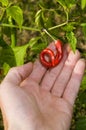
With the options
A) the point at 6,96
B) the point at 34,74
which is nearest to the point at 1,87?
the point at 6,96

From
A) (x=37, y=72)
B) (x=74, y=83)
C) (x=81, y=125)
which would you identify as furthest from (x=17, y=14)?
(x=81, y=125)

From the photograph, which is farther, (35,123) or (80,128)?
(80,128)

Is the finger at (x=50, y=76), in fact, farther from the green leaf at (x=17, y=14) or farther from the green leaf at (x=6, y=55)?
the green leaf at (x=17, y=14)

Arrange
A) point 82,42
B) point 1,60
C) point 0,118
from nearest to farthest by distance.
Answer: point 1,60
point 0,118
point 82,42

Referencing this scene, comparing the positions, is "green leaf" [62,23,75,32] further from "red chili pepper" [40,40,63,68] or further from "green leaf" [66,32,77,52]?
"red chili pepper" [40,40,63,68]

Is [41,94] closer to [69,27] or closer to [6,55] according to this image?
[6,55]

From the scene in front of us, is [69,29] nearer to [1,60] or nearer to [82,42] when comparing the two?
[1,60]

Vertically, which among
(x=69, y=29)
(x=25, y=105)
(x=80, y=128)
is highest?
(x=69, y=29)

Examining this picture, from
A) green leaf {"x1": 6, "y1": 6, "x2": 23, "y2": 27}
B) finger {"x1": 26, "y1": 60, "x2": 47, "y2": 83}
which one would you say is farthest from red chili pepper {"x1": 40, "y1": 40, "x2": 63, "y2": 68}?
green leaf {"x1": 6, "y1": 6, "x2": 23, "y2": 27}
